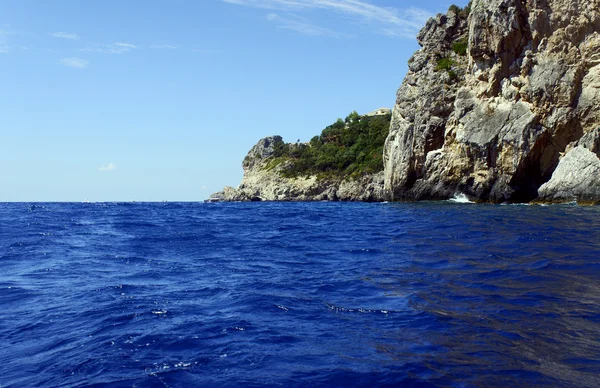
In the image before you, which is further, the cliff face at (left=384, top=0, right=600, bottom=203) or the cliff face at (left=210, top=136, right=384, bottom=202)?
the cliff face at (left=210, top=136, right=384, bottom=202)

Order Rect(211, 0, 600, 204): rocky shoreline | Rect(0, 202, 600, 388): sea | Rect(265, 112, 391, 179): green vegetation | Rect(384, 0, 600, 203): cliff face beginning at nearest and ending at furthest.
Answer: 1. Rect(0, 202, 600, 388): sea
2. Rect(384, 0, 600, 203): cliff face
3. Rect(211, 0, 600, 204): rocky shoreline
4. Rect(265, 112, 391, 179): green vegetation

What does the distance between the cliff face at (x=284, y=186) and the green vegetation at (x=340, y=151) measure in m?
1.56

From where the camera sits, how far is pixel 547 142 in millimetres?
42500

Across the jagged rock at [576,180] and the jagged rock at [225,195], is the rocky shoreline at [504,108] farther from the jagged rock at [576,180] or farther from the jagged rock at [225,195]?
the jagged rock at [225,195]

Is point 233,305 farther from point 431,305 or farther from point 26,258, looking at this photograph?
point 26,258

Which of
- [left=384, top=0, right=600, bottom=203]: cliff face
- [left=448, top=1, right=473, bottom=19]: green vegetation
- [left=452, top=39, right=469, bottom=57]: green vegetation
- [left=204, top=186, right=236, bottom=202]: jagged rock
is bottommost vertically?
[left=204, top=186, right=236, bottom=202]: jagged rock

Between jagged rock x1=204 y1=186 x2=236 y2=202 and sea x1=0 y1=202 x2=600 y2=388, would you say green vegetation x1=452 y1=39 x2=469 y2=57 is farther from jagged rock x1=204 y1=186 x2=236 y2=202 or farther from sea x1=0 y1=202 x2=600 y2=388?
jagged rock x1=204 y1=186 x2=236 y2=202

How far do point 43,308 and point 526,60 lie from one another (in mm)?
44427

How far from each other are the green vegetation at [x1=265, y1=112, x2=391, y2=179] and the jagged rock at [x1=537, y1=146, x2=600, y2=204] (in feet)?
145

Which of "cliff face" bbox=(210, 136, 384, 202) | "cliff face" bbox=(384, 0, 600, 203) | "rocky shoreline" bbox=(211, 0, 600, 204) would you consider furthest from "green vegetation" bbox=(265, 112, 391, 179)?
"cliff face" bbox=(384, 0, 600, 203)

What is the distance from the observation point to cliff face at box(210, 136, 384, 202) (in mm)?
81125

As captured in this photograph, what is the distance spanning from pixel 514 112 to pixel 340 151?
56.2 meters

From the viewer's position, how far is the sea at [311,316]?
656 centimetres

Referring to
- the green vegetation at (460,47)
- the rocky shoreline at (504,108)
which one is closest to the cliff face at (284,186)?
the rocky shoreline at (504,108)
